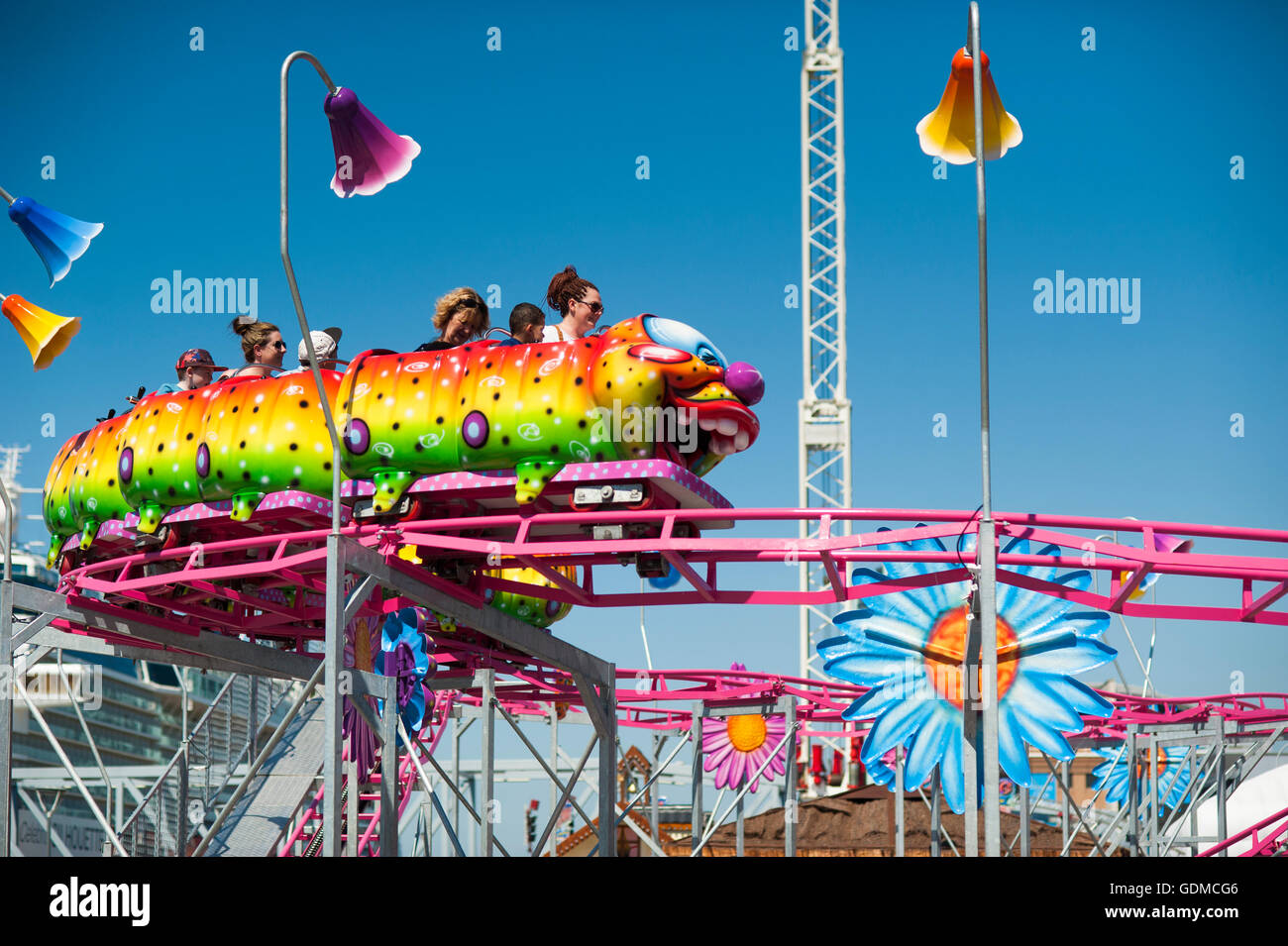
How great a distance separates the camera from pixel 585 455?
11609 mm

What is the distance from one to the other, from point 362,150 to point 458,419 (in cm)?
227

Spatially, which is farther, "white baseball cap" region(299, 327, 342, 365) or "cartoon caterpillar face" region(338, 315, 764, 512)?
"white baseball cap" region(299, 327, 342, 365)

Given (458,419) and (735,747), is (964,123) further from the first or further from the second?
(735,747)

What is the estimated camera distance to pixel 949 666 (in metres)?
14.8

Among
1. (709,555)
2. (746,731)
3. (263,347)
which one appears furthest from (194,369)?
(746,731)

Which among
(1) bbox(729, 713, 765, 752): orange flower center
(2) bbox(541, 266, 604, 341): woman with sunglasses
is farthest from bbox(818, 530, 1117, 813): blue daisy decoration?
(1) bbox(729, 713, 765, 752): orange flower center

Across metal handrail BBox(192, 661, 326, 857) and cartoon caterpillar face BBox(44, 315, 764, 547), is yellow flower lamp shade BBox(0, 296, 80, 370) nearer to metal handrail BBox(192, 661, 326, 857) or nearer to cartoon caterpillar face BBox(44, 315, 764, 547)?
cartoon caterpillar face BBox(44, 315, 764, 547)

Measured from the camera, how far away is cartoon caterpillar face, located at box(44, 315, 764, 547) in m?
11.5

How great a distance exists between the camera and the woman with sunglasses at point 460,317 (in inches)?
522

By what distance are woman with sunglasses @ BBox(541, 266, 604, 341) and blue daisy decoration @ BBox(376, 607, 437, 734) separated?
3.66 m

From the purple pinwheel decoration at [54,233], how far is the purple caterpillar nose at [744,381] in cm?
495

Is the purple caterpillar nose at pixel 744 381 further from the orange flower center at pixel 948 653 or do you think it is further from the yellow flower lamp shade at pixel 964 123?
the orange flower center at pixel 948 653

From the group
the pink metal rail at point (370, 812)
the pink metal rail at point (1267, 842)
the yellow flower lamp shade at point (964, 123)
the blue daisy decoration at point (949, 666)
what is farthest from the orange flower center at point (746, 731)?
the yellow flower lamp shade at point (964, 123)
